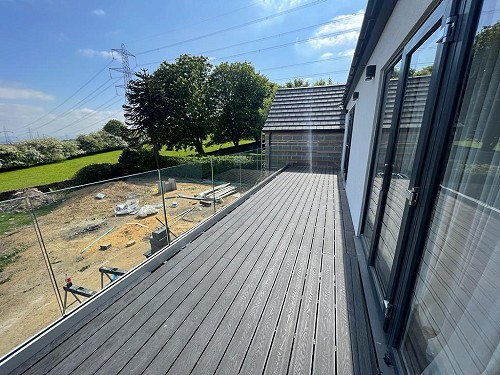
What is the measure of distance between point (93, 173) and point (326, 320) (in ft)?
49.7

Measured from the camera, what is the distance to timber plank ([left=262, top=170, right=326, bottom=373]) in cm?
147

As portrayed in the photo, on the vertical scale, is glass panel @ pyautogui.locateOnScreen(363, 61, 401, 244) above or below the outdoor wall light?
below

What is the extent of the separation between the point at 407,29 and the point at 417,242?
1.67 meters

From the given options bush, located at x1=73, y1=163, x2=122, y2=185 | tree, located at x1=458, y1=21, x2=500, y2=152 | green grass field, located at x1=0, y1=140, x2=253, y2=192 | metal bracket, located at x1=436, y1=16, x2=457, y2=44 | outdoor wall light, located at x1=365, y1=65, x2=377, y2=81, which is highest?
outdoor wall light, located at x1=365, y1=65, x2=377, y2=81

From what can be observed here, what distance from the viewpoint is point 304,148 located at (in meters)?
8.94

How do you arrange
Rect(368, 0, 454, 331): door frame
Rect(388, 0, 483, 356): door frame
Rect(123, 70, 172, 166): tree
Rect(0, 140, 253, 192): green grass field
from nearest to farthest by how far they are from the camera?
Rect(388, 0, 483, 356): door frame → Rect(368, 0, 454, 331): door frame → Rect(0, 140, 253, 192): green grass field → Rect(123, 70, 172, 166): tree

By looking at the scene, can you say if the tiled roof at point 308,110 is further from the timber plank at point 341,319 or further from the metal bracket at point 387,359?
the metal bracket at point 387,359

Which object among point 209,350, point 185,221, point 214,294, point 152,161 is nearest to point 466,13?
point 209,350

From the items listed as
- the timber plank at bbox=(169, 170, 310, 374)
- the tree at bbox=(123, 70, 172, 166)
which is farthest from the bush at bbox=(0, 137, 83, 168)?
the timber plank at bbox=(169, 170, 310, 374)

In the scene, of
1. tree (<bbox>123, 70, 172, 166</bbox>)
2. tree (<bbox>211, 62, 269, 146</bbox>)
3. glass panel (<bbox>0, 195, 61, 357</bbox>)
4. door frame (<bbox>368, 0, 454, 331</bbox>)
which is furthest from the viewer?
tree (<bbox>211, 62, 269, 146</bbox>)

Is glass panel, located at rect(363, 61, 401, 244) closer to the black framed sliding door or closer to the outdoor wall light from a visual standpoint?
the black framed sliding door

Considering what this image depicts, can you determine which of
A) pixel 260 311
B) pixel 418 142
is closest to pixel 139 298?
pixel 260 311

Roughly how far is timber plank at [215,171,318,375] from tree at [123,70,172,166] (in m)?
14.3

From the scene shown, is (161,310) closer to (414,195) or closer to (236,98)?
(414,195)
